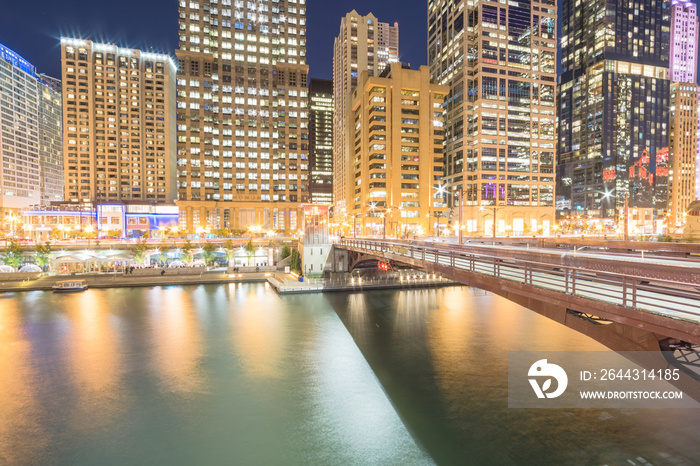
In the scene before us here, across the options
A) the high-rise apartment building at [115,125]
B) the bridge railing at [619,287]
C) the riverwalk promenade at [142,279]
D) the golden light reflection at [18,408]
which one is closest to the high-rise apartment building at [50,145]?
the high-rise apartment building at [115,125]

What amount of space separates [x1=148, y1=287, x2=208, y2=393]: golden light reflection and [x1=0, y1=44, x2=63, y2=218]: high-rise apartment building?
131 meters

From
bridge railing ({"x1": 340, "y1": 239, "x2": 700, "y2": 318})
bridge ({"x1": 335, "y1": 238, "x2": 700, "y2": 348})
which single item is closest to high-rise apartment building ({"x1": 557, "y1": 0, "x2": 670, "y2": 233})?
bridge railing ({"x1": 340, "y1": 239, "x2": 700, "y2": 318})

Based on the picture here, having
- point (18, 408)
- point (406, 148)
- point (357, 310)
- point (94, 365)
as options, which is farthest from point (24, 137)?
point (18, 408)

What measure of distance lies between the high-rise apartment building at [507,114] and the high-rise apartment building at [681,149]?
8249cm

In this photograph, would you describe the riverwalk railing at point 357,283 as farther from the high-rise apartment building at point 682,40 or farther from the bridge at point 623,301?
the high-rise apartment building at point 682,40

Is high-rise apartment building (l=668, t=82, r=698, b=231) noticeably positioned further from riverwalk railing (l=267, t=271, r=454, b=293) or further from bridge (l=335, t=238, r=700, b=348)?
bridge (l=335, t=238, r=700, b=348)

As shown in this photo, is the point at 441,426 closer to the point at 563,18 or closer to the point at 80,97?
the point at 80,97

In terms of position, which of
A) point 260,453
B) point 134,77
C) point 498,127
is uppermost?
point 134,77

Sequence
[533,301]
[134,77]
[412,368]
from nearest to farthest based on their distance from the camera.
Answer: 1. [533,301]
2. [412,368]
3. [134,77]

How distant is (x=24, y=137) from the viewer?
497ft

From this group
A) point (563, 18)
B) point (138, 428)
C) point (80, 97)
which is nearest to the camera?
point (138, 428)

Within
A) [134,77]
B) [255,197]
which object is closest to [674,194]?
[255,197]

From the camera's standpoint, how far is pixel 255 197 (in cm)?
11894

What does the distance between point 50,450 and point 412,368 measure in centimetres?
2087
